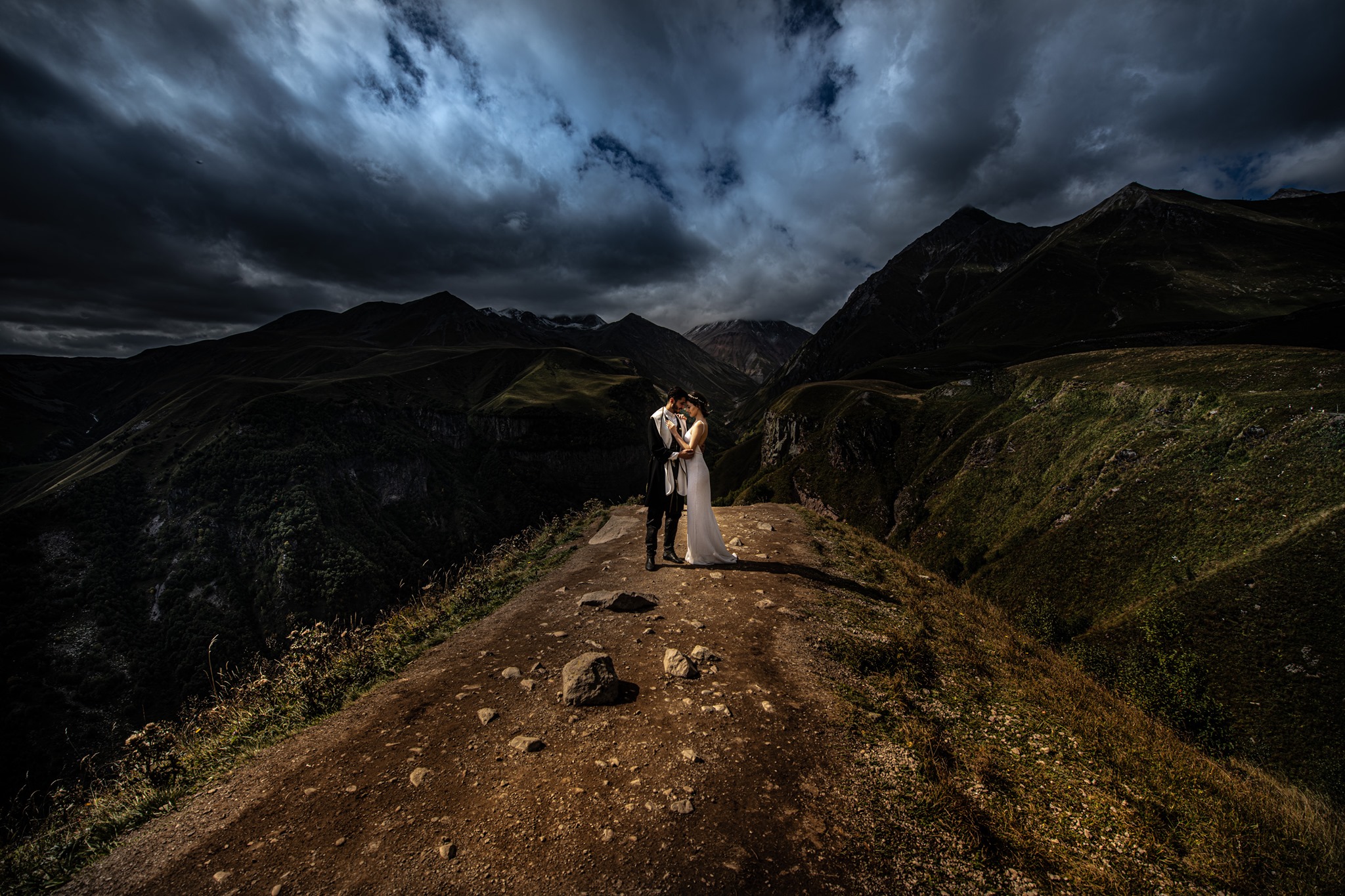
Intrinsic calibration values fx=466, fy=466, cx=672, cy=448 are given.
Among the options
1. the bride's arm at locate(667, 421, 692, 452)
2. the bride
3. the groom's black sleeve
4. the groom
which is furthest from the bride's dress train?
the groom's black sleeve

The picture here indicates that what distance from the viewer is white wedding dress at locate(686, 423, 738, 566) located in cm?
1277

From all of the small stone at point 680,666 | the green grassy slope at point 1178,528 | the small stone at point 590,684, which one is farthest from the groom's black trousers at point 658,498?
the green grassy slope at point 1178,528

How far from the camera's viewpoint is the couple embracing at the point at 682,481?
495 inches

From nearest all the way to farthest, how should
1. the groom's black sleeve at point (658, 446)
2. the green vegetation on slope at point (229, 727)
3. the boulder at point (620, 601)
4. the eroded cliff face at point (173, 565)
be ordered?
the green vegetation on slope at point (229, 727), the boulder at point (620, 601), the groom's black sleeve at point (658, 446), the eroded cliff face at point (173, 565)

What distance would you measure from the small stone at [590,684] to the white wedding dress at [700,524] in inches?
226

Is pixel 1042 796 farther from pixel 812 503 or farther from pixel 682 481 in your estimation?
pixel 812 503

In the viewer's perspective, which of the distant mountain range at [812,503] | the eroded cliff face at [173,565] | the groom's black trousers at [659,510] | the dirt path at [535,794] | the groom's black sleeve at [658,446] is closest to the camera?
the dirt path at [535,794]

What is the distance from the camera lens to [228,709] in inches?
305

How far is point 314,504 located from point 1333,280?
16252 inches

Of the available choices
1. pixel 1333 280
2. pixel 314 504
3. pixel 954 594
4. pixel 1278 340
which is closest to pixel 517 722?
pixel 954 594

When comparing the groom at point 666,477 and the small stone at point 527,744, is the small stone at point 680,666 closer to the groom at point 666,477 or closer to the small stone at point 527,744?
the small stone at point 527,744

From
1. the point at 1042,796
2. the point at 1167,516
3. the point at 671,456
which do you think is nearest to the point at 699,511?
the point at 671,456

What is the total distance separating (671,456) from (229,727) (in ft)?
31.6

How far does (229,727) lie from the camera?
724 cm
